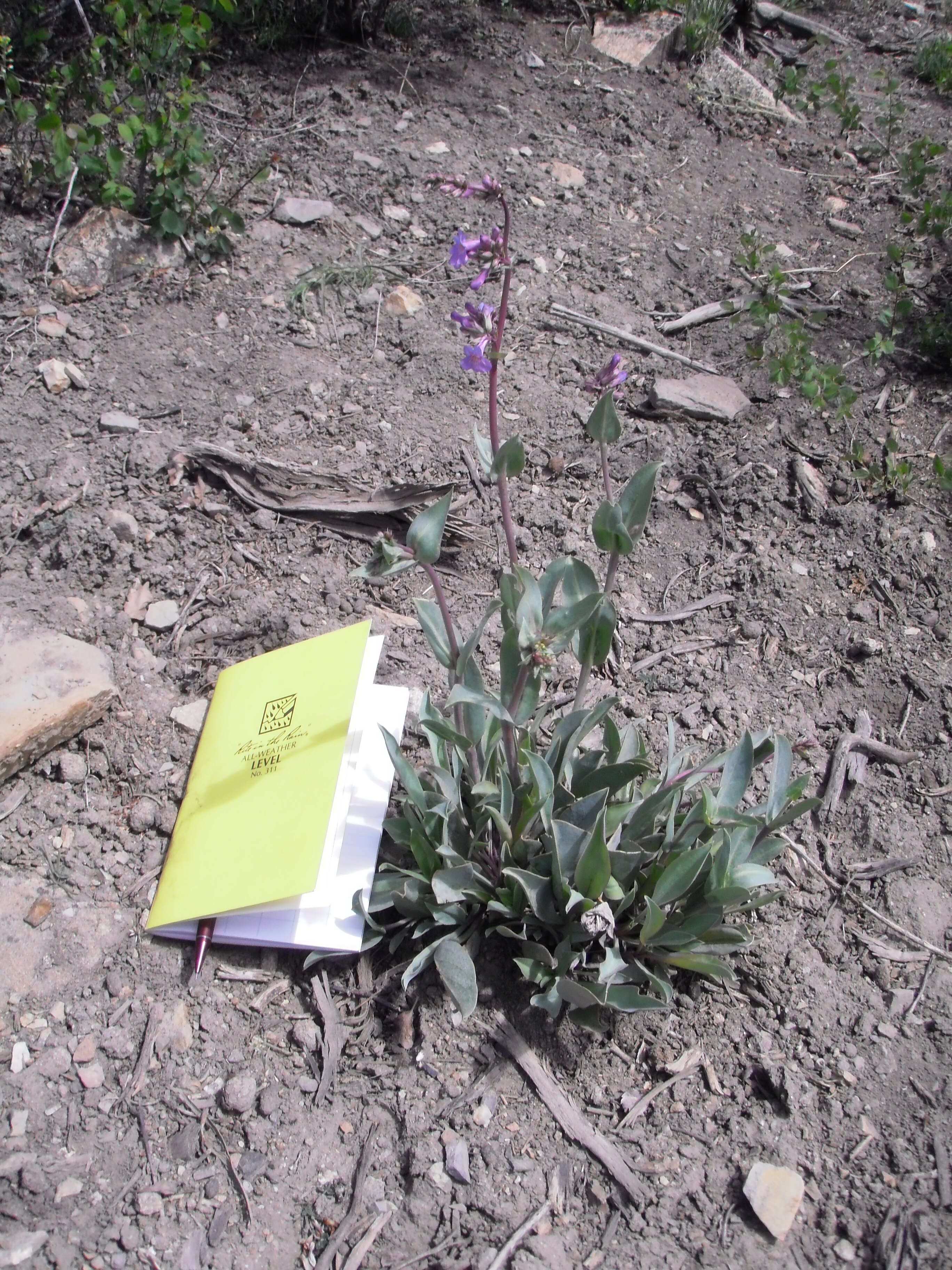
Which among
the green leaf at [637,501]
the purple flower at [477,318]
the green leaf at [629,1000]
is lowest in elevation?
the green leaf at [629,1000]

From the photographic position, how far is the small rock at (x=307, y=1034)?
1.36 m

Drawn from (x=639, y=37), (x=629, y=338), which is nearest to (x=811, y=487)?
(x=629, y=338)

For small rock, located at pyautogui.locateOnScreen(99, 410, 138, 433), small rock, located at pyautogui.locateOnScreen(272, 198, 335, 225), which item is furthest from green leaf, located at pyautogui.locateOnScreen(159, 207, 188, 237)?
small rock, located at pyautogui.locateOnScreen(99, 410, 138, 433)

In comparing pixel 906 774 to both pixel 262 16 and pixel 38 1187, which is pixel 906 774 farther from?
pixel 262 16

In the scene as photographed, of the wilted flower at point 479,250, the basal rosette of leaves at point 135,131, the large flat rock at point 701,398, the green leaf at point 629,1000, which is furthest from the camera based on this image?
the basal rosette of leaves at point 135,131

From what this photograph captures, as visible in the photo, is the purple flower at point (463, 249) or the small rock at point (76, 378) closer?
the purple flower at point (463, 249)

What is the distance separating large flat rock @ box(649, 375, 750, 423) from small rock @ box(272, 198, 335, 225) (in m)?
1.16

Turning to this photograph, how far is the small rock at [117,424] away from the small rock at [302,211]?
93 centimetres

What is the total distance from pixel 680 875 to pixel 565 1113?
0.39m

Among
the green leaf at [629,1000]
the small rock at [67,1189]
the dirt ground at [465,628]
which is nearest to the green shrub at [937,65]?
the dirt ground at [465,628]

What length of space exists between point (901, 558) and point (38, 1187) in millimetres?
1935

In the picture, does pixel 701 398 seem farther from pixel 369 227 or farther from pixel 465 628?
pixel 369 227

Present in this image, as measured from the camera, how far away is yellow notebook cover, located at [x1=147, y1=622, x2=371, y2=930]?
137 cm

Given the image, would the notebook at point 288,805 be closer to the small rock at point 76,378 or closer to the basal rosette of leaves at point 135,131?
the small rock at point 76,378
